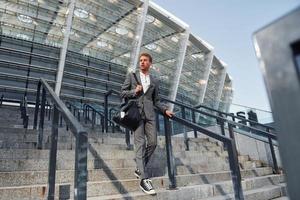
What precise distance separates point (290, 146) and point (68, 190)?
227 cm

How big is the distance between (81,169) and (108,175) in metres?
1.50

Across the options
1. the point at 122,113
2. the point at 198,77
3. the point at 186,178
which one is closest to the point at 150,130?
the point at 122,113

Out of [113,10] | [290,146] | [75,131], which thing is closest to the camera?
[290,146]

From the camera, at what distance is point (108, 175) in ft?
9.15

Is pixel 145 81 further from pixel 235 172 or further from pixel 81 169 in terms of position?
pixel 81 169

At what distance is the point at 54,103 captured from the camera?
2287 millimetres

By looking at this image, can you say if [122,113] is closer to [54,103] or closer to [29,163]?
[54,103]

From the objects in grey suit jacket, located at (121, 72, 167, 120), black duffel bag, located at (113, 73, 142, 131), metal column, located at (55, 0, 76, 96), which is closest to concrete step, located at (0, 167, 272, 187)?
black duffel bag, located at (113, 73, 142, 131)

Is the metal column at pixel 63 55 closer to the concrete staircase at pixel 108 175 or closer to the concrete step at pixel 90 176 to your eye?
the concrete staircase at pixel 108 175

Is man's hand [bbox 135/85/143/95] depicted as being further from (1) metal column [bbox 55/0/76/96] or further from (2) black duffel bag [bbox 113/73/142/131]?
(1) metal column [bbox 55/0/76/96]

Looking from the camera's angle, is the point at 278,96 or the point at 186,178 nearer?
the point at 278,96

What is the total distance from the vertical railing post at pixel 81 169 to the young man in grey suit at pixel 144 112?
1.22 meters

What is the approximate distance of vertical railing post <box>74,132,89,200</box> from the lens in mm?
1332

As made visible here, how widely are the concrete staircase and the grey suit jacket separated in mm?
740
